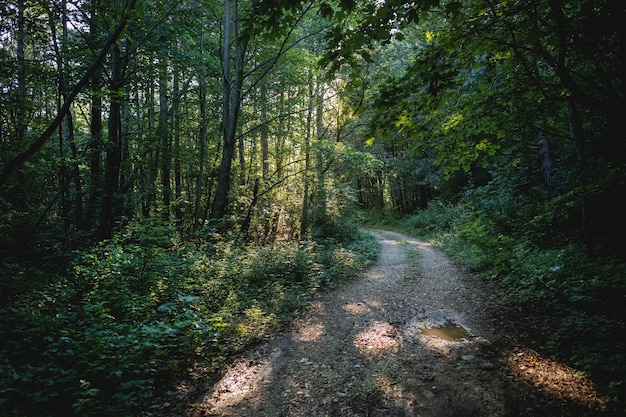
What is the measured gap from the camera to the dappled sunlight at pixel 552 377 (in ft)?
11.4

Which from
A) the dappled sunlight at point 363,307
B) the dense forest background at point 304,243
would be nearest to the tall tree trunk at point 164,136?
the dense forest background at point 304,243

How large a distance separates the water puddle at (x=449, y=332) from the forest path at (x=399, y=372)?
5cm

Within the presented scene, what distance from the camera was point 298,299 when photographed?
24.5ft

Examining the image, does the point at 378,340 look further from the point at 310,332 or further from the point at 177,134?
the point at 177,134

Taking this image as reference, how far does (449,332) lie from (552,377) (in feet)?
5.95

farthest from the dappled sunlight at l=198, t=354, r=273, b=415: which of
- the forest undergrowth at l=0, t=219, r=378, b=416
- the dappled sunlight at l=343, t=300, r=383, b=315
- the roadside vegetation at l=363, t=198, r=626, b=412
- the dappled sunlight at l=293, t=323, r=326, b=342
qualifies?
the roadside vegetation at l=363, t=198, r=626, b=412

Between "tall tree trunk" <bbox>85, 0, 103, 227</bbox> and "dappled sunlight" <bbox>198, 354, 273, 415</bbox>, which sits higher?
"tall tree trunk" <bbox>85, 0, 103, 227</bbox>

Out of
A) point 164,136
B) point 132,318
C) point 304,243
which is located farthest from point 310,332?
point 164,136

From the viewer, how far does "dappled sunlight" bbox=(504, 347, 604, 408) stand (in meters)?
3.46

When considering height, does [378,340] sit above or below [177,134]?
below

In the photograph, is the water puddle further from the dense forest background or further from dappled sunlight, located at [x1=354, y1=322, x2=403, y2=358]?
the dense forest background

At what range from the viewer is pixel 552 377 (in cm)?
391

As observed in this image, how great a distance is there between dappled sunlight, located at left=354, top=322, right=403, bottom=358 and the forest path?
17mm

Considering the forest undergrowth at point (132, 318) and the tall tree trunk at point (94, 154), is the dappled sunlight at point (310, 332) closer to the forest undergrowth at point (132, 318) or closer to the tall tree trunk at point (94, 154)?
the forest undergrowth at point (132, 318)
